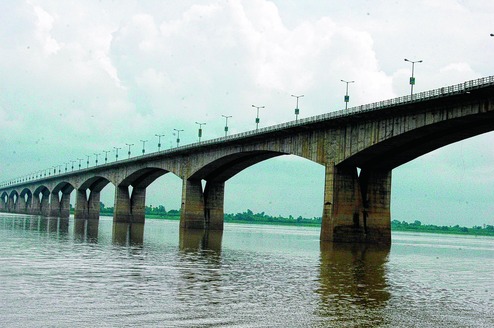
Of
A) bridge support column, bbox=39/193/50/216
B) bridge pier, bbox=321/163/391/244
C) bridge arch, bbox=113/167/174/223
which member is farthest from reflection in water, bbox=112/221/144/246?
bridge support column, bbox=39/193/50/216

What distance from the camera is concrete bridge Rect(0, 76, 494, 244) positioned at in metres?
48.9

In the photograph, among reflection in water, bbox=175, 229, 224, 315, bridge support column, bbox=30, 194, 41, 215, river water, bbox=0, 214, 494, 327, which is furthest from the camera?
bridge support column, bbox=30, 194, 41, 215

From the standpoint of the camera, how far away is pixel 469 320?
719 inches

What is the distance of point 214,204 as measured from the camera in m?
93.6

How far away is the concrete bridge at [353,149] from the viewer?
160 feet

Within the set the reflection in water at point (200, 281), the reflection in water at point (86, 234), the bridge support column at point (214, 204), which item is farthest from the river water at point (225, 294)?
the bridge support column at point (214, 204)

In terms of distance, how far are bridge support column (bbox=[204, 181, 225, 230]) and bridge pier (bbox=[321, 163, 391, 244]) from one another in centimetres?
3337

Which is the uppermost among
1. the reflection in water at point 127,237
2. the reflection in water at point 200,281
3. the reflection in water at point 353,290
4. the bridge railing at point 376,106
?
the bridge railing at point 376,106

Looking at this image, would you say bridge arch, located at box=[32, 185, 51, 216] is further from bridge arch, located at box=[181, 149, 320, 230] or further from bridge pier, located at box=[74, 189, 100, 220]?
bridge arch, located at box=[181, 149, 320, 230]

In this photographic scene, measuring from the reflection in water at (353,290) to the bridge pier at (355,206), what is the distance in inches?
791

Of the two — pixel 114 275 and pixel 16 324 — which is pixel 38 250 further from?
pixel 16 324

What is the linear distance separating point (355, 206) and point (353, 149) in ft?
20.3

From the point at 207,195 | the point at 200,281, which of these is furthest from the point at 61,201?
the point at 200,281

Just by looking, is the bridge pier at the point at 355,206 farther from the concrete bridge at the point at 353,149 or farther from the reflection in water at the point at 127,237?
the reflection in water at the point at 127,237
